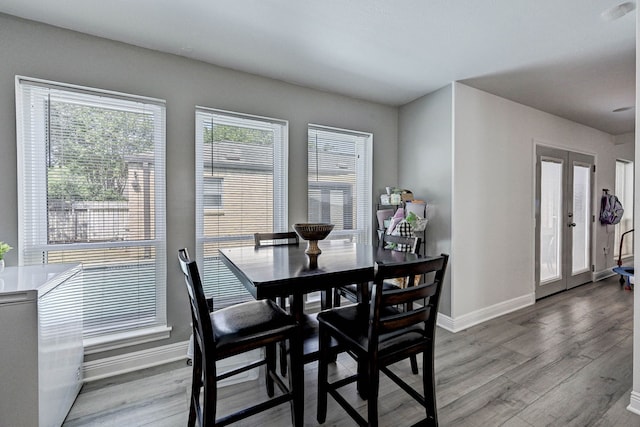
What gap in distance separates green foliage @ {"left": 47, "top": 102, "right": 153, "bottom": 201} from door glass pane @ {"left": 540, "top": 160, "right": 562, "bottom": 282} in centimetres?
456

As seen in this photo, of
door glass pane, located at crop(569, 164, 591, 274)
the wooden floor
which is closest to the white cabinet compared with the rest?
the wooden floor

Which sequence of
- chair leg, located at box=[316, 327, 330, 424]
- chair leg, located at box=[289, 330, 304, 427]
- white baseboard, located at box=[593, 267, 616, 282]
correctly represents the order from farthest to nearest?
1. white baseboard, located at box=[593, 267, 616, 282]
2. chair leg, located at box=[316, 327, 330, 424]
3. chair leg, located at box=[289, 330, 304, 427]

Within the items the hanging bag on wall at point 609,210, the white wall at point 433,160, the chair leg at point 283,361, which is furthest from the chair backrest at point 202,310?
the hanging bag on wall at point 609,210

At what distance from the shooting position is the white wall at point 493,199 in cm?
296

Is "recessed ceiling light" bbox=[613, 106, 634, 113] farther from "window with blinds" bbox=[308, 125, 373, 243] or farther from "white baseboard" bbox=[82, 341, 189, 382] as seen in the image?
"white baseboard" bbox=[82, 341, 189, 382]

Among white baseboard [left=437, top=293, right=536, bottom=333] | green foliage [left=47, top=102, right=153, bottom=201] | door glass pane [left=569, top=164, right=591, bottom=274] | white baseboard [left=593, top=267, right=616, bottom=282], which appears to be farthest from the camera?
white baseboard [left=593, top=267, right=616, bottom=282]

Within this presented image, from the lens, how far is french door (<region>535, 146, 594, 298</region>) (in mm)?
→ 3705

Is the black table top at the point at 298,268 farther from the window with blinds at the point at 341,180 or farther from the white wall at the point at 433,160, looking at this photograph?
the white wall at the point at 433,160

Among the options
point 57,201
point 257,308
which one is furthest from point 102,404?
point 57,201

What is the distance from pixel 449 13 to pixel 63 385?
332 cm

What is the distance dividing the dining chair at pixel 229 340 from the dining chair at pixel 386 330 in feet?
0.77

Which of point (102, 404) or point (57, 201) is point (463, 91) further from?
point (102, 404)

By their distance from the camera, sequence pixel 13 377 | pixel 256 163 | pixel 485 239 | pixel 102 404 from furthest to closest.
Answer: pixel 485 239 < pixel 256 163 < pixel 102 404 < pixel 13 377

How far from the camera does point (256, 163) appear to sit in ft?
9.09
